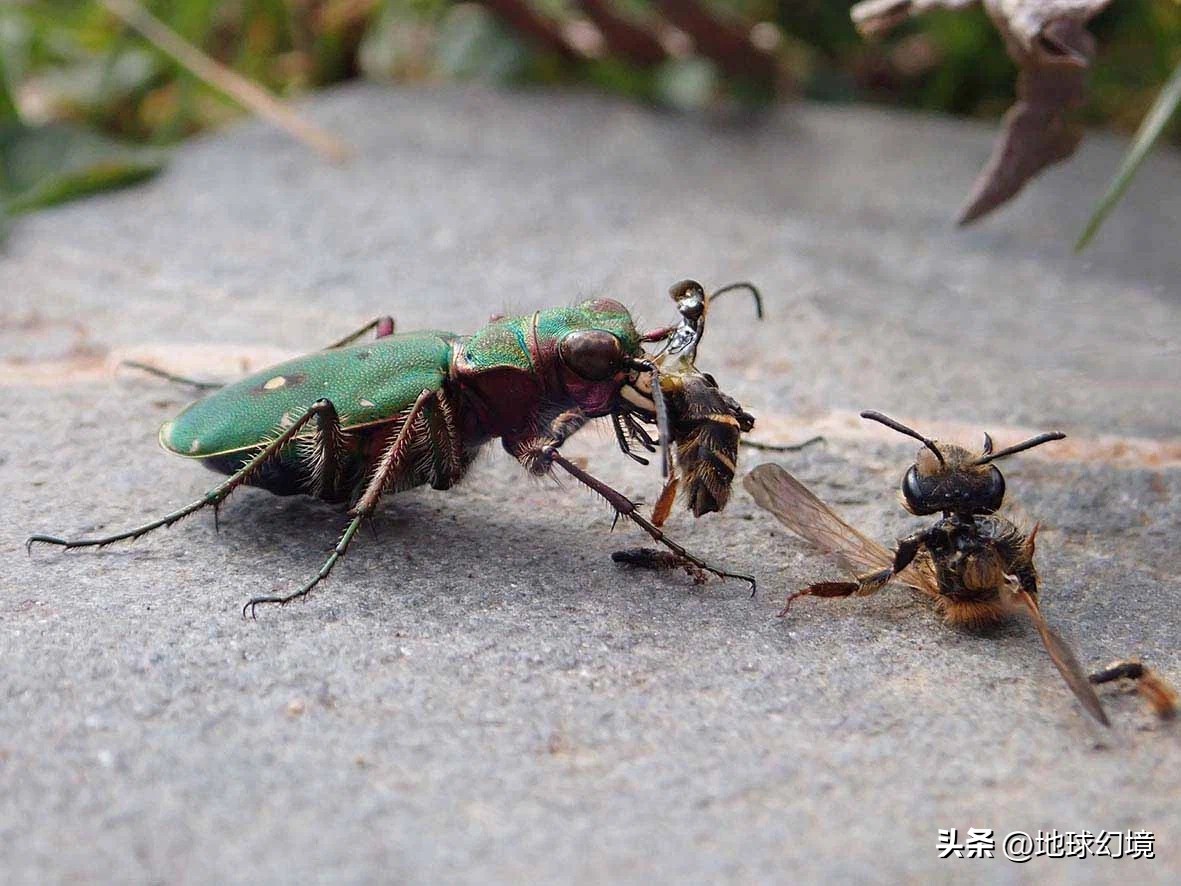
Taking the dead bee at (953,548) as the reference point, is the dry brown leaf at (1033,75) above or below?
above

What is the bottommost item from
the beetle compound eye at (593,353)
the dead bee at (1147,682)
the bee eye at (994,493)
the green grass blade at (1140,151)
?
the dead bee at (1147,682)

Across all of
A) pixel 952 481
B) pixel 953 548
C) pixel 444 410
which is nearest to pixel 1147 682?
pixel 953 548

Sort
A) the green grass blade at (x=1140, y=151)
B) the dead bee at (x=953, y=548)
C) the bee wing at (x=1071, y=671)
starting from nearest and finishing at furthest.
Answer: the bee wing at (x=1071, y=671) → the dead bee at (x=953, y=548) → the green grass blade at (x=1140, y=151)

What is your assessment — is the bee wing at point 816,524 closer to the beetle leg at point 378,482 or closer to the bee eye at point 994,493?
the bee eye at point 994,493

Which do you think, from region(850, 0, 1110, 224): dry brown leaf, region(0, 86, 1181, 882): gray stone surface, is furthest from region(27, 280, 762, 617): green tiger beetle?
region(850, 0, 1110, 224): dry brown leaf

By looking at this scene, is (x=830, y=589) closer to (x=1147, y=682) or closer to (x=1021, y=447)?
(x=1021, y=447)

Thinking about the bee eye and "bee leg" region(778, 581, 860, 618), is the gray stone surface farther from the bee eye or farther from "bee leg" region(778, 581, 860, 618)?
the bee eye

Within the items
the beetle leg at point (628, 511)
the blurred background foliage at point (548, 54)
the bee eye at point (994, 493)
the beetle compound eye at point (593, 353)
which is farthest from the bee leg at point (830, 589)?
the blurred background foliage at point (548, 54)

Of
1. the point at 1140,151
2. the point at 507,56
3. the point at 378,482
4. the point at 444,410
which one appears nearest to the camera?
the point at 378,482
